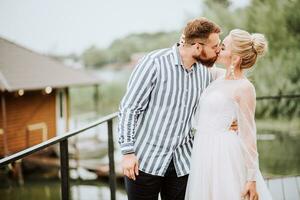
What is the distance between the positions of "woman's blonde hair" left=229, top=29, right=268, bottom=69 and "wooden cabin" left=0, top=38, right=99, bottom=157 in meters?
13.4

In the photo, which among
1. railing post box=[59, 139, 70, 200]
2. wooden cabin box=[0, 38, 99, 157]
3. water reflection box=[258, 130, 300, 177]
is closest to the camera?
railing post box=[59, 139, 70, 200]

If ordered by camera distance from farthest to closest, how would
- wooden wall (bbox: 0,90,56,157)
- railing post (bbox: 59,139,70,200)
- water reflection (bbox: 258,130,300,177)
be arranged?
wooden wall (bbox: 0,90,56,157) < water reflection (bbox: 258,130,300,177) < railing post (bbox: 59,139,70,200)

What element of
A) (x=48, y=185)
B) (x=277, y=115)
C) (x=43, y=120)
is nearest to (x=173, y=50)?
(x=48, y=185)

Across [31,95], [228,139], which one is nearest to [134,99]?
[228,139]

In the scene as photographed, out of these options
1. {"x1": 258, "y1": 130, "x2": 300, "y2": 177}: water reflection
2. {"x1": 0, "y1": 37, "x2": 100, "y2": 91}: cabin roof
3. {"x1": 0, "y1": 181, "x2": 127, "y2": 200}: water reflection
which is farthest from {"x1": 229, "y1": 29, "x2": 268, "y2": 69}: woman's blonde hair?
{"x1": 0, "y1": 37, "x2": 100, "y2": 91}: cabin roof

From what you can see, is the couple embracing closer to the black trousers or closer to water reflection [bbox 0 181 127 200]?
the black trousers

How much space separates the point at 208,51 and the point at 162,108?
30 centimetres

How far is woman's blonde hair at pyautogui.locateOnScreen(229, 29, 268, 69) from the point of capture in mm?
1854

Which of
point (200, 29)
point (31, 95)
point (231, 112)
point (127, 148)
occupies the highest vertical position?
point (31, 95)

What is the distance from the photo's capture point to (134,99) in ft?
5.74

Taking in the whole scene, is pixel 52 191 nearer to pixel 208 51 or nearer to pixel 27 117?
pixel 27 117

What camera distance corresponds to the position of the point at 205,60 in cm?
178

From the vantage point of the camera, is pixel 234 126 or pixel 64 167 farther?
pixel 64 167

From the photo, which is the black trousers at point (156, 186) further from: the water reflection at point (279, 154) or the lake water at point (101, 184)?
the water reflection at point (279, 154)
